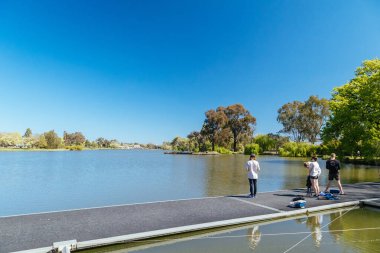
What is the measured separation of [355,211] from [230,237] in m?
5.92

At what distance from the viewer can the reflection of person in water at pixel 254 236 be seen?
717 cm

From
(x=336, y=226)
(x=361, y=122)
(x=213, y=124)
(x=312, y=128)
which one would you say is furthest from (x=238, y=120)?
(x=336, y=226)

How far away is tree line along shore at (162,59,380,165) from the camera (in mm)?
23181

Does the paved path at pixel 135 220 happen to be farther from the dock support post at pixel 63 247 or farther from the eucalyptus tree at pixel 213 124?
the eucalyptus tree at pixel 213 124

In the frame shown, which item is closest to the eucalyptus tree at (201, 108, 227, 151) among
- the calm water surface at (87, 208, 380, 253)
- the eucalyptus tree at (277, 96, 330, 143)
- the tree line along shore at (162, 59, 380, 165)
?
the tree line along shore at (162, 59, 380, 165)

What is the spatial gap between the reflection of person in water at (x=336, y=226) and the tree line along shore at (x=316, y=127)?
14.9 meters

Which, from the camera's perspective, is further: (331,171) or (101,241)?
(331,171)

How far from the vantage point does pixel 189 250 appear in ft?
22.3

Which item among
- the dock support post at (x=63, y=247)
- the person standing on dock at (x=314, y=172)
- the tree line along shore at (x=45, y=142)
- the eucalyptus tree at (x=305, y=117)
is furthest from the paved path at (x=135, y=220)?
the tree line along shore at (x=45, y=142)

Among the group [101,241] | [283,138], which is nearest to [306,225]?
[101,241]

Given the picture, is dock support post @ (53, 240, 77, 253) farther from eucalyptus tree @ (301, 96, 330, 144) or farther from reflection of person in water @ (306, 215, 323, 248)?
eucalyptus tree @ (301, 96, 330, 144)

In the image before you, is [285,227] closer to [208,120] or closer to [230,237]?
[230,237]

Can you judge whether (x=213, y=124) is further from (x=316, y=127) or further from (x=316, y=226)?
(x=316, y=226)

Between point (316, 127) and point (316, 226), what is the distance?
75.8 m
